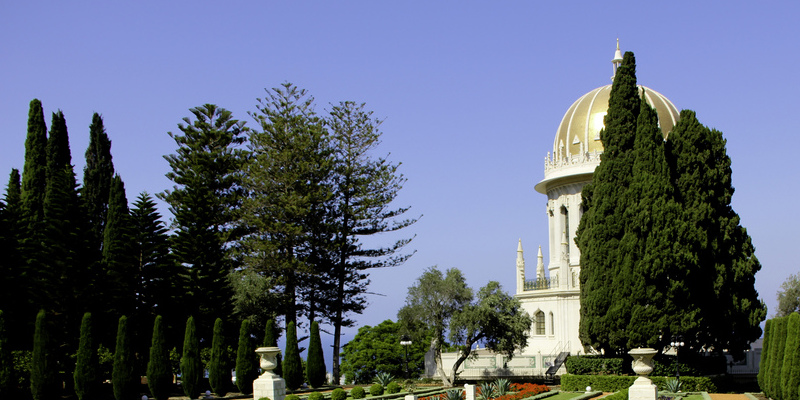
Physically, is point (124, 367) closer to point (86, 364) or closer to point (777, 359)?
point (86, 364)

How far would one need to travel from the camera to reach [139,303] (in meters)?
32.4

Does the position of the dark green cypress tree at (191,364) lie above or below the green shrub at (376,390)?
above

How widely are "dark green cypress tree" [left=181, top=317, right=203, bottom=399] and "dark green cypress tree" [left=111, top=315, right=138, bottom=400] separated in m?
1.91

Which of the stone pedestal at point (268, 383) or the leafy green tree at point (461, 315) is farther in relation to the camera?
the leafy green tree at point (461, 315)

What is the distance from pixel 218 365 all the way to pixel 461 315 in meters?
10.2

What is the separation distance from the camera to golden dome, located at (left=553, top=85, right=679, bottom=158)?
43.8 metres

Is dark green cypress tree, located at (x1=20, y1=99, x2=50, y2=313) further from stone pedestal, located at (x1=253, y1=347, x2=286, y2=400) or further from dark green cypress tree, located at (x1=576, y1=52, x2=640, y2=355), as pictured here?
dark green cypress tree, located at (x1=576, y1=52, x2=640, y2=355)

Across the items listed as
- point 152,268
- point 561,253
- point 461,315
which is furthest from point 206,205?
point 561,253

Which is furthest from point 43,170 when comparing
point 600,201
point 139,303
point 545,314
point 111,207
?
point 545,314

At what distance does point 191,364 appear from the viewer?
95.9ft

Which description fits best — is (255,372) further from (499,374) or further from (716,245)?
(716,245)

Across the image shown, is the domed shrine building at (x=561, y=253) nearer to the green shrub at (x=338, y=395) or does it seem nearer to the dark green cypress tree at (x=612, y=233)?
the dark green cypress tree at (x=612, y=233)

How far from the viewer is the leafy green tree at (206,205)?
3372cm

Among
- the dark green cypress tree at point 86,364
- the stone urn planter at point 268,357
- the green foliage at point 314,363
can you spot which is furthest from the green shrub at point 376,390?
the dark green cypress tree at point 86,364
